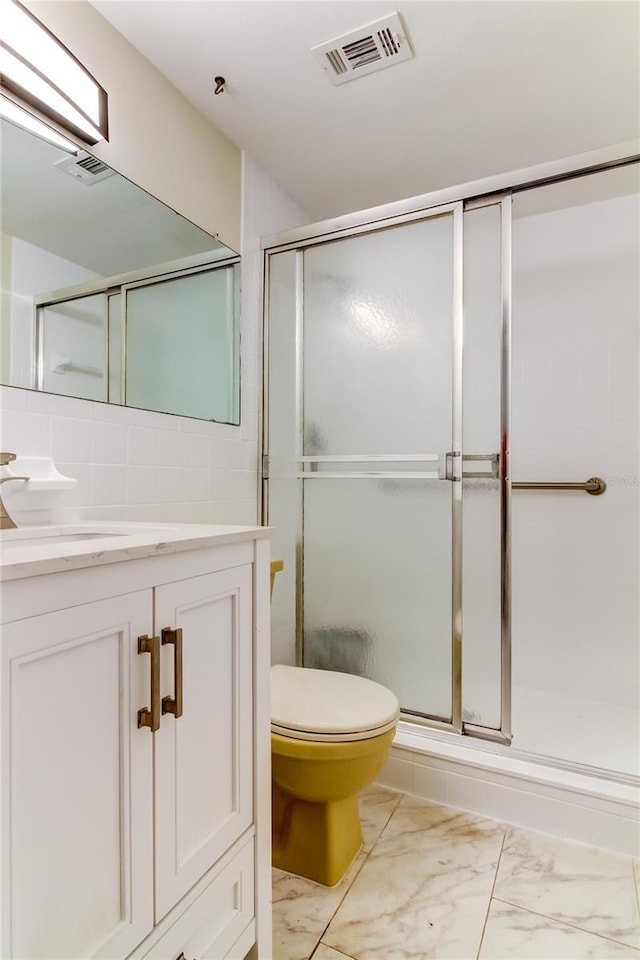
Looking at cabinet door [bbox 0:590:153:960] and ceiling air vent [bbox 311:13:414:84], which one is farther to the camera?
ceiling air vent [bbox 311:13:414:84]

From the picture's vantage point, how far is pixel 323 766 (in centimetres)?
121

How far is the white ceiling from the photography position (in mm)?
1402

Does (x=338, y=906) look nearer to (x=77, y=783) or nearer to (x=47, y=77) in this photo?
(x=77, y=783)

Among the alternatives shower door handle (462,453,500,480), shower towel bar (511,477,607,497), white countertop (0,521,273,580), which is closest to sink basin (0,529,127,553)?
white countertop (0,521,273,580)

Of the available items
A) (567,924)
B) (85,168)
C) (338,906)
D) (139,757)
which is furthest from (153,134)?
(567,924)

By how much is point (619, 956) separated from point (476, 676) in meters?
0.69

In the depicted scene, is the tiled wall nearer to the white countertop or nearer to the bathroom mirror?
the bathroom mirror

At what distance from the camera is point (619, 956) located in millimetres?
1066

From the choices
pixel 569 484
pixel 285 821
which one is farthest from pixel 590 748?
pixel 285 821

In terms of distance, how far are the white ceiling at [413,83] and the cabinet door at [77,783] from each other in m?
1.62

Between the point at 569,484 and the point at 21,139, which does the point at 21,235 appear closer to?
the point at 21,139

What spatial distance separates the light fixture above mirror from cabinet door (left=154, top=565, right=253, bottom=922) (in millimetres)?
1218

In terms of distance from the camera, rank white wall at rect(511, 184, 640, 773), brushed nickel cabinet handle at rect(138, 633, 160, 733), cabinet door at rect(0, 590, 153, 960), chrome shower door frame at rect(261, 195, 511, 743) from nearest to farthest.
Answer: cabinet door at rect(0, 590, 153, 960), brushed nickel cabinet handle at rect(138, 633, 160, 733), chrome shower door frame at rect(261, 195, 511, 743), white wall at rect(511, 184, 640, 773)

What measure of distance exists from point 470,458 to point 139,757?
129 cm
